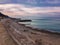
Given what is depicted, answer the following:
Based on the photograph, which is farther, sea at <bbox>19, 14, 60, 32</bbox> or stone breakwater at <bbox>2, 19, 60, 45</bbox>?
sea at <bbox>19, 14, 60, 32</bbox>

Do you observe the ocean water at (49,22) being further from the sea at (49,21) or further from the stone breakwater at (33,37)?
the stone breakwater at (33,37)

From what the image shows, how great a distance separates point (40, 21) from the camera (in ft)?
15.4

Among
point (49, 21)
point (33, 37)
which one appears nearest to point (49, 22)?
point (49, 21)

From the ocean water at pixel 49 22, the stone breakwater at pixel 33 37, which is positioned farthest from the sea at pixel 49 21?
the stone breakwater at pixel 33 37

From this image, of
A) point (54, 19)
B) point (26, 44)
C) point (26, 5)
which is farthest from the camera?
point (26, 5)

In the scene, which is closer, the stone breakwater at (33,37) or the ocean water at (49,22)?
the stone breakwater at (33,37)

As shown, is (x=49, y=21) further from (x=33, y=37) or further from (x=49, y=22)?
(x=33, y=37)

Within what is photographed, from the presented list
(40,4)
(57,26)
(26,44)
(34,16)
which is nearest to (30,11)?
(34,16)

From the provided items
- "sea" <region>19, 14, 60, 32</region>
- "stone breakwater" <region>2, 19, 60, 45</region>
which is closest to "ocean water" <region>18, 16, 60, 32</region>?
"sea" <region>19, 14, 60, 32</region>

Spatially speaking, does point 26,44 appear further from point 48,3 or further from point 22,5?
point 22,5

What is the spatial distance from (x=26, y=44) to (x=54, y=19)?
1.40 meters

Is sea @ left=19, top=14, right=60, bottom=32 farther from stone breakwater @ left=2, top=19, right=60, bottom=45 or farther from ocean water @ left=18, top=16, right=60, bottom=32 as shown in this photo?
stone breakwater @ left=2, top=19, right=60, bottom=45

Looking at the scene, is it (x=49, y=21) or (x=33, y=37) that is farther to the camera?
(x=49, y=21)

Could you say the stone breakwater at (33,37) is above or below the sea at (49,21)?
below
